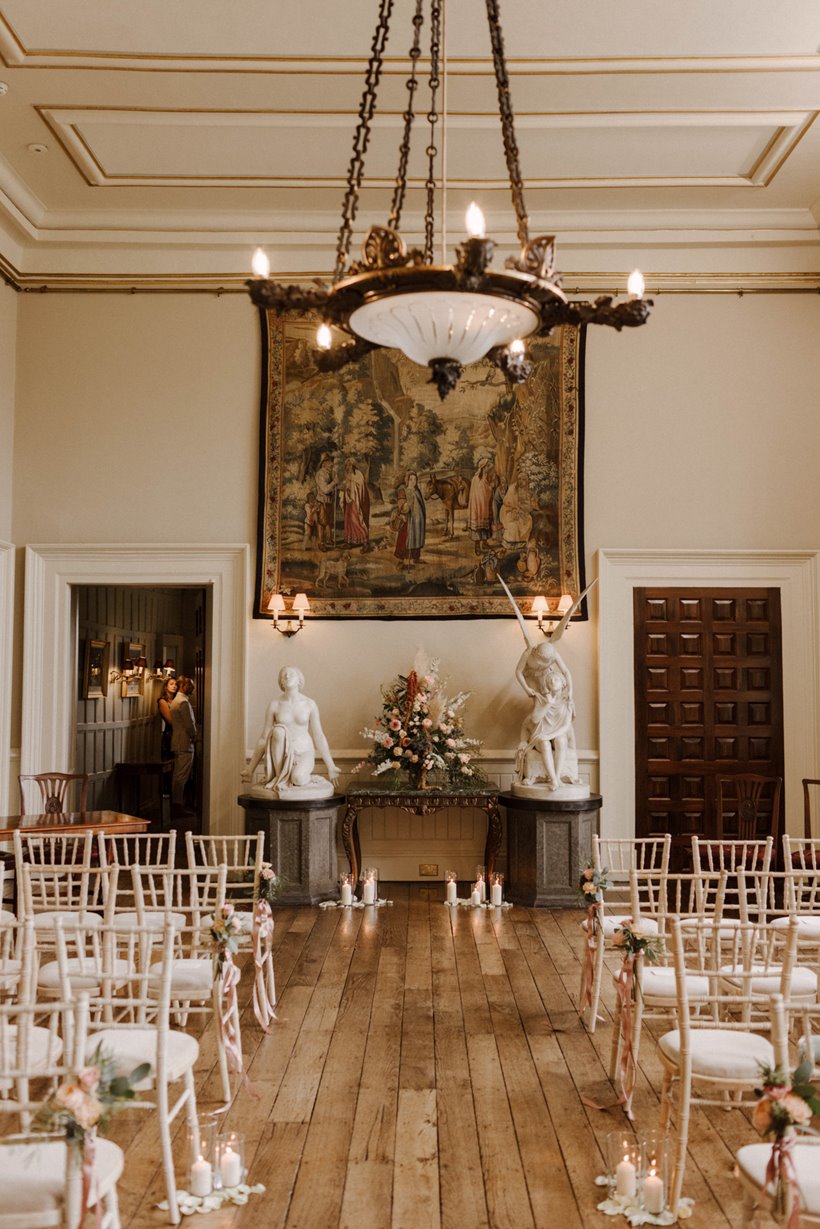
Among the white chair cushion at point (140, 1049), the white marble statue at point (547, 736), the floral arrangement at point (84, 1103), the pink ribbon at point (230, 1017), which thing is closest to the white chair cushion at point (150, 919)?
the pink ribbon at point (230, 1017)

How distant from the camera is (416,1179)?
4223mm

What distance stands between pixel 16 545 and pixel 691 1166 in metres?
8.67

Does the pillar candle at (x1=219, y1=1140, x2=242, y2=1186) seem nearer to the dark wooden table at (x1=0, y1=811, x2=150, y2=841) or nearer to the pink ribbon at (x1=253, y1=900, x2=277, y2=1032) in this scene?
the pink ribbon at (x1=253, y1=900, x2=277, y2=1032)

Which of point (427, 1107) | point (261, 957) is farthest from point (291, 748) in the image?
point (427, 1107)

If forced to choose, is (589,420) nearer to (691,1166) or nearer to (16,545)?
(16,545)

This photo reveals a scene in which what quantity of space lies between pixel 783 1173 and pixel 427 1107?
2.33 meters

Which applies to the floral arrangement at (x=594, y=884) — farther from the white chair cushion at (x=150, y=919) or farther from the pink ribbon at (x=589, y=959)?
the white chair cushion at (x=150, y=919)

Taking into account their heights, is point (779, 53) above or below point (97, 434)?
above

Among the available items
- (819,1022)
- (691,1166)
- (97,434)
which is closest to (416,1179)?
(691,1166)

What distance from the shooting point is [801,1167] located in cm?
314

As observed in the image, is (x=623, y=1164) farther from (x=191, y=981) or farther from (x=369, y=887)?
(x=369, y=887)

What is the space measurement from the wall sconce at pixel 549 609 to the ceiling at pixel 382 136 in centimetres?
313

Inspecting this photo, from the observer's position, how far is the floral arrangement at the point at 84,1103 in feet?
9.23

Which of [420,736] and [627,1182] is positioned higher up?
[420,736]
